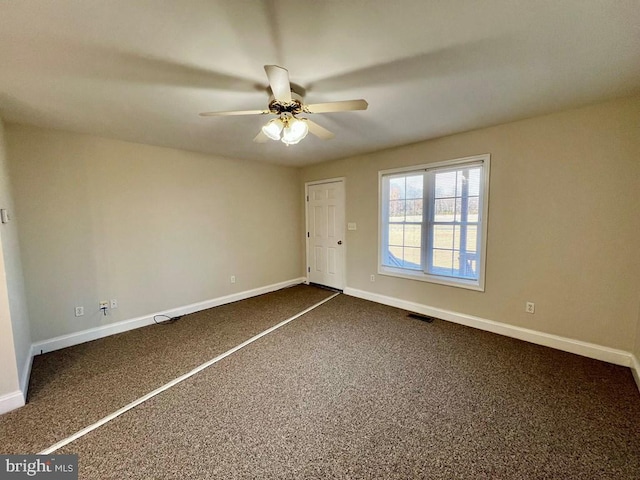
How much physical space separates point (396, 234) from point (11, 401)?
13.5ft

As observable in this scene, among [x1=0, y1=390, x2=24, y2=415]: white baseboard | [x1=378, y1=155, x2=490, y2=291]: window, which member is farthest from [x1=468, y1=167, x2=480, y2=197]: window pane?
[x1=0, y1=390, x2=24, y2=415]: white baseboard

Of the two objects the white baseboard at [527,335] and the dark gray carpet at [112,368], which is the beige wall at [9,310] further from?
the white baseboard at [527,335]

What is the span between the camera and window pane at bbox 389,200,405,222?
3.73 m

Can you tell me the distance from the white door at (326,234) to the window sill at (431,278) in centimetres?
92

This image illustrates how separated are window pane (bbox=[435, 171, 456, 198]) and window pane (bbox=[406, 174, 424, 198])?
0.70 feet

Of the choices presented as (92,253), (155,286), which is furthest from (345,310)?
(92,253)

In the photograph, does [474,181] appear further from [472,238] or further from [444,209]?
[472,238]

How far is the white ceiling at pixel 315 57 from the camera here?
1.22 meters

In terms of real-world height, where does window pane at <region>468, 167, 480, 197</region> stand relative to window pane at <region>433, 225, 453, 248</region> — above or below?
above

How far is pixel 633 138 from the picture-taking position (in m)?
2.15

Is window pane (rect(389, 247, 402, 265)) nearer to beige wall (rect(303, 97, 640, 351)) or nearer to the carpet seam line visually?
beige wall (rect(303, 97, 640, 351))

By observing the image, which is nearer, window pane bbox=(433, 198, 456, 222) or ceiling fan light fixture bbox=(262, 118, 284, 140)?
ceiling fan light fixture bbox=(262, 118, 284, 140)

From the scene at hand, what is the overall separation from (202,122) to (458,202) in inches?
120

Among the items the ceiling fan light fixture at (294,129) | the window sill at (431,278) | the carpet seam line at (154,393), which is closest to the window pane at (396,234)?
the window sill at (431,278)
